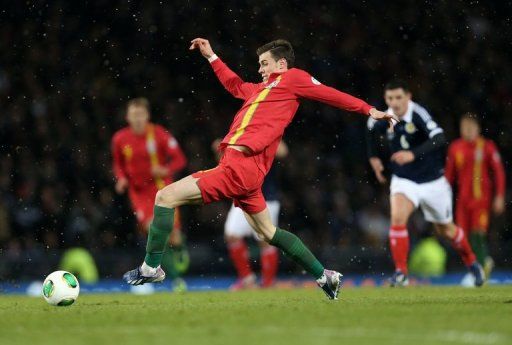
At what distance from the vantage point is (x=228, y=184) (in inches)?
276

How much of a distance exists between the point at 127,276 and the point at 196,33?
12.0m

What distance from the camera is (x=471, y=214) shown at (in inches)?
532

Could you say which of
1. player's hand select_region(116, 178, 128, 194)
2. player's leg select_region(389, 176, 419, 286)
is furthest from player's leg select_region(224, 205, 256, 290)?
player's leg select_region(389, 176, 419, 286)

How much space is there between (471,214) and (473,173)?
57 centimetres

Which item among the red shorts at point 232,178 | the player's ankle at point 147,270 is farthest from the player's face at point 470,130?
the player's ankle at point 147,270

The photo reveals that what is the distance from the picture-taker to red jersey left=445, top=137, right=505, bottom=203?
13.3m

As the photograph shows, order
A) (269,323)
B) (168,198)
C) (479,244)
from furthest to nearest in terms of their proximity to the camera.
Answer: (479,244), (168,198), (269,323)

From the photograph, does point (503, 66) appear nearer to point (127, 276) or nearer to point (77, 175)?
point (77, 175)

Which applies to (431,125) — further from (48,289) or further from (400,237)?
(48,289)

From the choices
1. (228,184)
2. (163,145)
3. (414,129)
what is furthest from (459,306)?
(163,145)

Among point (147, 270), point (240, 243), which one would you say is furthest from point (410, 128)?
point (147, 270)

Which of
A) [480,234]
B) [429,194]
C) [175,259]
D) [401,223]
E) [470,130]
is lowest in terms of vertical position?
[480,234]

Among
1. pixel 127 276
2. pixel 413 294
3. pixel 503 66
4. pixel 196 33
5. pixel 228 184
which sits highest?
pixel 196 33

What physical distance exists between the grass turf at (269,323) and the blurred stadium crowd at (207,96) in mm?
7308
